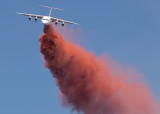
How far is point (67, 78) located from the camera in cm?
12269

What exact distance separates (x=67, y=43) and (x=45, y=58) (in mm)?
5366

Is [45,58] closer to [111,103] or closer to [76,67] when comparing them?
[76,67]

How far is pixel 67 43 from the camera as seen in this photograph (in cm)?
12375

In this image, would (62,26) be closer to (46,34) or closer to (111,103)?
(46,34)

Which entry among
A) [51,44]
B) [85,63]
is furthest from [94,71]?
[51,44]

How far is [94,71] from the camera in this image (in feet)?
411

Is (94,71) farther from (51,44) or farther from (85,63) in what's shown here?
(51,44)

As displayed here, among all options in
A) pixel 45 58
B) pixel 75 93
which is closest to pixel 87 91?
pixel 75 93

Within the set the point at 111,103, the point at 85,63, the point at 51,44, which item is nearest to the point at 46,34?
the point at 51,44

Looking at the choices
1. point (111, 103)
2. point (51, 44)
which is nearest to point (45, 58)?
point (51, 44)

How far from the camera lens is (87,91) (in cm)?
12456

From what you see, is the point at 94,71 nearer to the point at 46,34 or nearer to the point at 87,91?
the point at 87,91

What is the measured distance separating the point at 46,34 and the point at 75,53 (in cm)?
739

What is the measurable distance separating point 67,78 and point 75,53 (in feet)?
15.5
